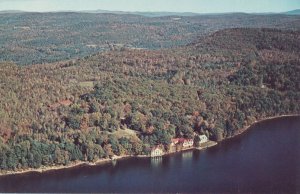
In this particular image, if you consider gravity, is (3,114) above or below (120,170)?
above

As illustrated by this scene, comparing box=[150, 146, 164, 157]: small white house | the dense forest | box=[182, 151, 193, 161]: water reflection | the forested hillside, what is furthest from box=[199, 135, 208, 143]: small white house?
the forested hillside

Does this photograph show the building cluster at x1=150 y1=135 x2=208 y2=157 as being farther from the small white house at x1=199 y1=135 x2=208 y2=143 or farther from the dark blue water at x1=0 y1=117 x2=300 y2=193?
the dark blue water at x1=0 y1=117 x2=300 y2=193

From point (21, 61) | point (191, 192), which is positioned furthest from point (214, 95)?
point (21, 61)

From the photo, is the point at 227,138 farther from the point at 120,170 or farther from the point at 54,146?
the point at 54,146

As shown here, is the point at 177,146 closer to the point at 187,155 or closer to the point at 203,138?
the point at 187,155

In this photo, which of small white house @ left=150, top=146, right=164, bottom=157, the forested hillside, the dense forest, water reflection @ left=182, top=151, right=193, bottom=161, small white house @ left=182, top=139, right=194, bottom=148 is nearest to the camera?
the dense forest

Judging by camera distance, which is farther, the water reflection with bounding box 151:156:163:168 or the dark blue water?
the water reflection with bounding box 151:156:163:168
